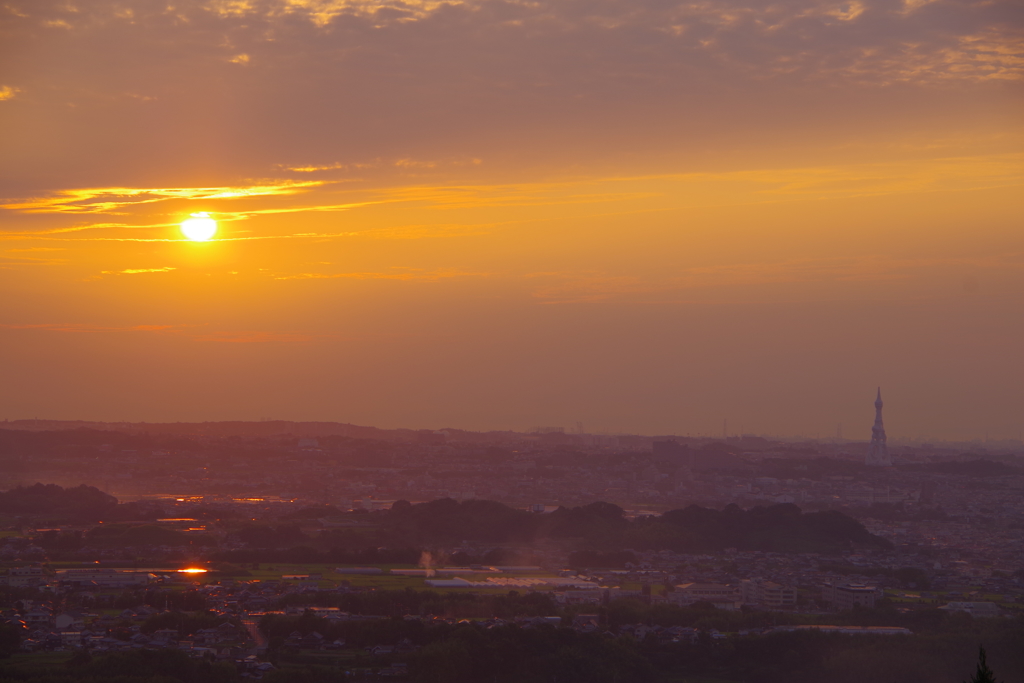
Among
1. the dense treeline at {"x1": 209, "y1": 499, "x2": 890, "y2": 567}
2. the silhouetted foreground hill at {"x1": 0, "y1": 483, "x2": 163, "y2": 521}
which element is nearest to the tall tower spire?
the dense treeline at {"x1": 209, "y1": 499, "x2": 890, "y2": 567}

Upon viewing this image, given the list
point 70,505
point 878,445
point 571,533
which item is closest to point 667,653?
point 571,533

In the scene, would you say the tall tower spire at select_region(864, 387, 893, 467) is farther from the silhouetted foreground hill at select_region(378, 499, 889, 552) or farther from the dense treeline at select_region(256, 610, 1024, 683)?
the dense treeline at select_region(256, 610, 1024, 683)

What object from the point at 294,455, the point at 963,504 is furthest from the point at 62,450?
the point at 963,504

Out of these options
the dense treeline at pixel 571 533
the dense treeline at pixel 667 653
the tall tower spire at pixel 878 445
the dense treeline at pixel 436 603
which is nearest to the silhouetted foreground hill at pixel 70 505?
the dense treeline at pixel 571 533

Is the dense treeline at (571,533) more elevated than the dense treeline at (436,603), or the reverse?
the dense treeline at (571,533)

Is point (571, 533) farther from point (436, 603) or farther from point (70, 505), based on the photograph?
point (70, 505)

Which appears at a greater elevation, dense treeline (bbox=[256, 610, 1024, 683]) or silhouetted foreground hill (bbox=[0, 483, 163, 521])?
silhouetted foreground hill (bbox=[0, 483, 163, 521])

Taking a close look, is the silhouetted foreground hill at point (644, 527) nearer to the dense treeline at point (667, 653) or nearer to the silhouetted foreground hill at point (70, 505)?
the silhouetted foreground hill at point (70, 505)

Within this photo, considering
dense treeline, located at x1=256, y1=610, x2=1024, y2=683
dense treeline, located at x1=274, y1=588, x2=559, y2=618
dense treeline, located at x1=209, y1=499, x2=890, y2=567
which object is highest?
dense treeline, located at x1=209, y1=499, x2=890, y2=567

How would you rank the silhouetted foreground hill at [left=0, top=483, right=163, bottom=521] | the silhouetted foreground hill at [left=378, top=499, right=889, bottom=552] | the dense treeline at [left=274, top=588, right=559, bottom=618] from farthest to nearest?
the silhouetted foreground hill at [left=0, top=483, right=163, bottom=521]
the silhouetted foreground hill at [left=378, top=499, right=889, bottom=552]
the dense treeline at [left=274, top=588, right=559, bottom=618]
